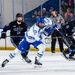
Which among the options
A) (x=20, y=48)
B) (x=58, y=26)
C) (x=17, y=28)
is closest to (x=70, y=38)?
(x=17, y=28)

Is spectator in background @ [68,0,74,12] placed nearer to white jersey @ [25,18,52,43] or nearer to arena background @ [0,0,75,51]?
arena background @ [0,0,75,51]

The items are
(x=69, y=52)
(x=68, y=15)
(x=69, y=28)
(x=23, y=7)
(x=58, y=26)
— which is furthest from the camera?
(x=23, y=7)

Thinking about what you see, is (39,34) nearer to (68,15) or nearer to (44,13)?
(68,15)

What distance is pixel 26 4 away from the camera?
46.5 feet

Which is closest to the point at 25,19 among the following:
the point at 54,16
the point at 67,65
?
the point at 54,16

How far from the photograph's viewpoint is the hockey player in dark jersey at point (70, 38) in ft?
31.2

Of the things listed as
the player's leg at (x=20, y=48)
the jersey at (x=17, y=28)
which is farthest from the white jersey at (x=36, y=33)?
the jersey at (x=17, y=28)

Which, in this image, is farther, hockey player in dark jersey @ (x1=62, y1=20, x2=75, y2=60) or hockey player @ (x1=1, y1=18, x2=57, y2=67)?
hockey player in dark jersey @ (x1=62, y1=20, x2=75, y2=60)

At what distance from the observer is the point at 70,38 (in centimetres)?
986

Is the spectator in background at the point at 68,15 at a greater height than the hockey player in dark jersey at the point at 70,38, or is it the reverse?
the spectator in background at the point at 68,15

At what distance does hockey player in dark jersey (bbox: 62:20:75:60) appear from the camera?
31.2 feet

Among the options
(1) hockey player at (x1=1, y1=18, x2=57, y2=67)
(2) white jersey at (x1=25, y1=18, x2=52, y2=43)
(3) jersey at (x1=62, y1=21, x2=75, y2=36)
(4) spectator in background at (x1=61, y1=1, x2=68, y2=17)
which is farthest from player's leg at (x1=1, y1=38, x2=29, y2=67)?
(4) spectator in background at (x1=61, y1=1, x2=68, y2=17)

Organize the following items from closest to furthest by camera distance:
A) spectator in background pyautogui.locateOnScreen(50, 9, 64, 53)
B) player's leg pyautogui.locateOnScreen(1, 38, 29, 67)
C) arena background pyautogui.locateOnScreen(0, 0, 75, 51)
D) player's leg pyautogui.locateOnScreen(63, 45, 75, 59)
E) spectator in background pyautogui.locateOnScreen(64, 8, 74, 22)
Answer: player's leg pyautogui.locateOnScreen(1, 38, 29, 67)
player's leg pyautogui.locateOnScreen(63, 45, 75, 59)
spectator in background pyautogui.locateOnScreen(50, 9, 64, 53)
spectator in background pyautogui.locateOnScreen(64, 8, 74, 22)
arena background pyautogui.locateOnScreen(0, 0, 75, 51)

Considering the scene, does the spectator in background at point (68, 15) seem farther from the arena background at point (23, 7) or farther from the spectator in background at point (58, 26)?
the spectator in background at point (58, 26)
